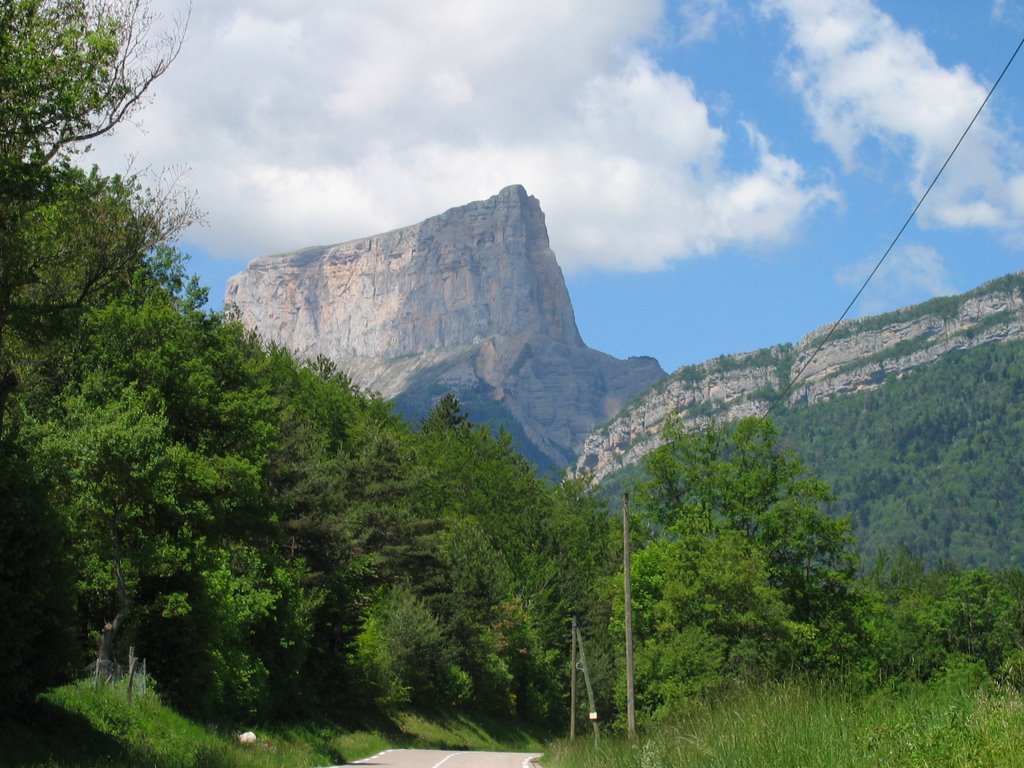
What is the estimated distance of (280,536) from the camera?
3325cm

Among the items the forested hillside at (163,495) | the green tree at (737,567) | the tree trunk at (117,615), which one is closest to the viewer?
the forested hillside at (163,495)

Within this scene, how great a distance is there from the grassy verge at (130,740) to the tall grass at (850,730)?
27.1 feet

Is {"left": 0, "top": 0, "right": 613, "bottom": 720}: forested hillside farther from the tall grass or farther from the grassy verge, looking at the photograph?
the tall grass

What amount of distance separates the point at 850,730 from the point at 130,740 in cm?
1329

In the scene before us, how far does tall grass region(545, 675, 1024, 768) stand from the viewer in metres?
9.35

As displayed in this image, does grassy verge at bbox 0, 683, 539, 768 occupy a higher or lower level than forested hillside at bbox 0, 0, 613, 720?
lower

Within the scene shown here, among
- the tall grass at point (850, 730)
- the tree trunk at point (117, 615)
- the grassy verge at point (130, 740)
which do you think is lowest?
the grassy verge at point (130, 740)

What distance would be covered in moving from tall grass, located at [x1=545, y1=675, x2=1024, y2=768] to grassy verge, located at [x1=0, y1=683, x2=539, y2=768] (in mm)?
8256

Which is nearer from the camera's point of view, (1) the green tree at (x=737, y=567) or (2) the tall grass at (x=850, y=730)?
(2) the tall grass at (x=850, y=730)

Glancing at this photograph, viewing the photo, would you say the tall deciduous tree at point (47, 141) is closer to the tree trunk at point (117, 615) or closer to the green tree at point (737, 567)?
the tree trunk at point (117, 615)

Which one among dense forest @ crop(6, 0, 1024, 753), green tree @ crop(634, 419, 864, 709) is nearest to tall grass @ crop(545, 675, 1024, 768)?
dense forest @ crop(6, 0, 1024, 753)

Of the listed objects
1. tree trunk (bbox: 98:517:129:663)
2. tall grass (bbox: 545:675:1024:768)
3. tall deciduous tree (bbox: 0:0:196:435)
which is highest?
tall deciduous tree (bbox: 0:0:196:435)

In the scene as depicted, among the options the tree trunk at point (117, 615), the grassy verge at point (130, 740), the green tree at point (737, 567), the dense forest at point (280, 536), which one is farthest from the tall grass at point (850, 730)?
the green tree at point (737, 567)

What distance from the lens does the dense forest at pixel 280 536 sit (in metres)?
15.5
